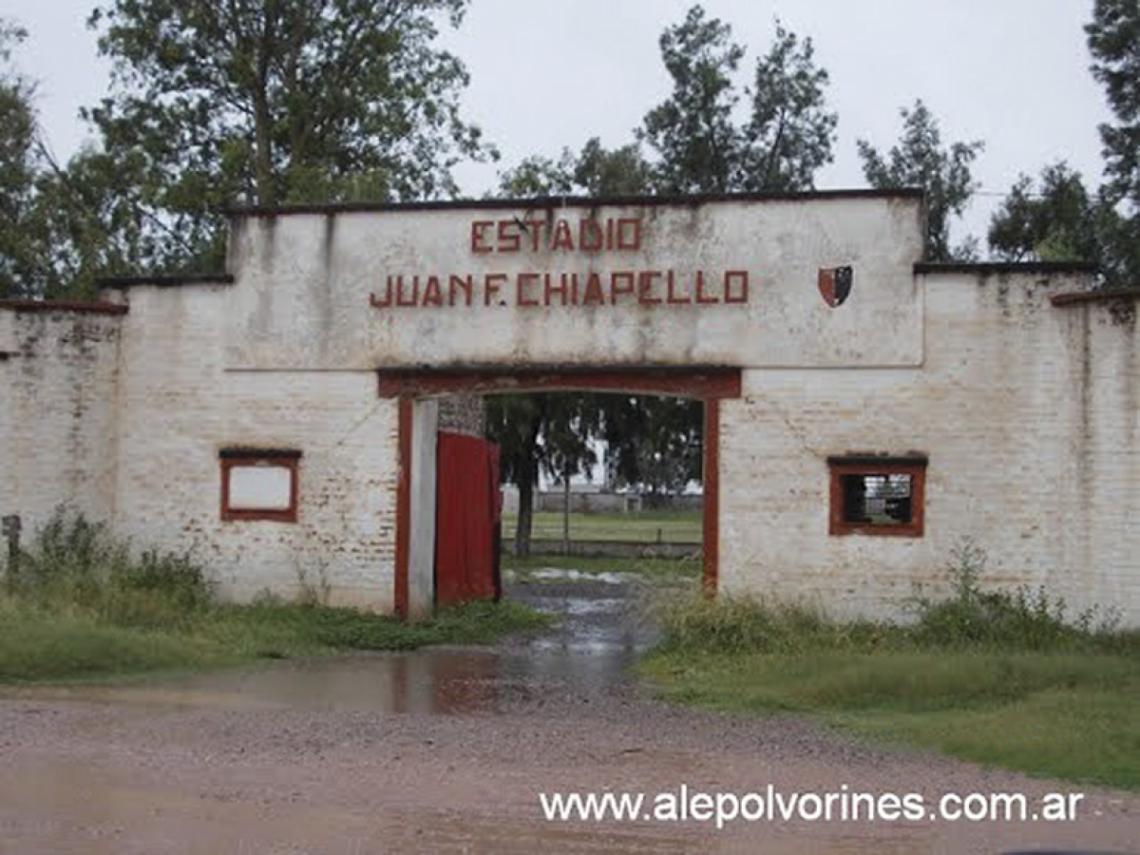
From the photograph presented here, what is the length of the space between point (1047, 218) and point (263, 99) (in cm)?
2040

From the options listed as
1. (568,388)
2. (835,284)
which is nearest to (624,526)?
(568,388)

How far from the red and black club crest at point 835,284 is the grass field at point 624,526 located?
93.1 ft

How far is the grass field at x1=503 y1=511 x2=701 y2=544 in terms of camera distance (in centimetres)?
5169

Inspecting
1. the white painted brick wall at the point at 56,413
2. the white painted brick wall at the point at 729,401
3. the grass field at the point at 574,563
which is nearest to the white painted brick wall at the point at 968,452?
the white painted brick wall at the point at 729,401

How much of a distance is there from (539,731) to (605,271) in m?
8.11

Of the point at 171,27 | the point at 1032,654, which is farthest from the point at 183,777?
the point at 171,27

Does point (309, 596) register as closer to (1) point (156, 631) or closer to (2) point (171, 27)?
(1) point (156, 631)

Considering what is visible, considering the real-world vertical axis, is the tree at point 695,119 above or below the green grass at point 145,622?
above

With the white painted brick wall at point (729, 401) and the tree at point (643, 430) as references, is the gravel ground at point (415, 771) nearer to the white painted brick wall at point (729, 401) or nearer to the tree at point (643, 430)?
the white painted brick wall at point (729, 401)

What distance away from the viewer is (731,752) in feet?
35.5

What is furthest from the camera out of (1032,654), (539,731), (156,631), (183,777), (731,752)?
(156,631)

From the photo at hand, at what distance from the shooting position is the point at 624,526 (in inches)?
2515

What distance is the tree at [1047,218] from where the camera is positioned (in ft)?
132

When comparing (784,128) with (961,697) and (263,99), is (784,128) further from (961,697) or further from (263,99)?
(961,697)
